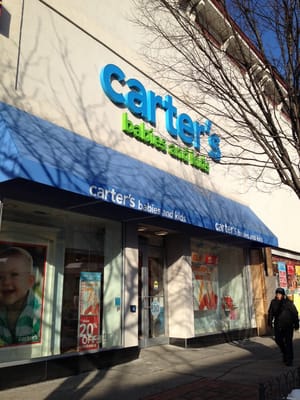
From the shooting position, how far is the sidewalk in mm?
5566

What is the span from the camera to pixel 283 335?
806 cm

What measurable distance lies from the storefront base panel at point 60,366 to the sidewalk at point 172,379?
122 mm

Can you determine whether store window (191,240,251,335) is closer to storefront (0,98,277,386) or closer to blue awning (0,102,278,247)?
storefront (0,98,277,386)

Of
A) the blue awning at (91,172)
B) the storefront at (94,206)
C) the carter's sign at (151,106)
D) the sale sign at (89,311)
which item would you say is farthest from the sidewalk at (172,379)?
the carter's sign at (151,106)

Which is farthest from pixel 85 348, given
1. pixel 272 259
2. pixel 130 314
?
pixel 272 259

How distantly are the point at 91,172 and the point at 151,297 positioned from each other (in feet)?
15.0

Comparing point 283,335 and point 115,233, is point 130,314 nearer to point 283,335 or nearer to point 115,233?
point 115,233

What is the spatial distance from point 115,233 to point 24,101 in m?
3.35

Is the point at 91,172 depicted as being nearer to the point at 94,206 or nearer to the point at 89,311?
the point at 94,206

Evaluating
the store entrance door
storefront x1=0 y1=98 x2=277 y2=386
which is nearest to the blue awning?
storefront x1=0 y1=98 x2=277 y2=386

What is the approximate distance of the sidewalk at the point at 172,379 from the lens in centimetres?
557

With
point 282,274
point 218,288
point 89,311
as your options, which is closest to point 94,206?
point 89,311

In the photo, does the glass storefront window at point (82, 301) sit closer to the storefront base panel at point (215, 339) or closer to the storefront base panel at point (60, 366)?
the storefront base panel at point (60, 366)

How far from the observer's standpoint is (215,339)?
10688mm
